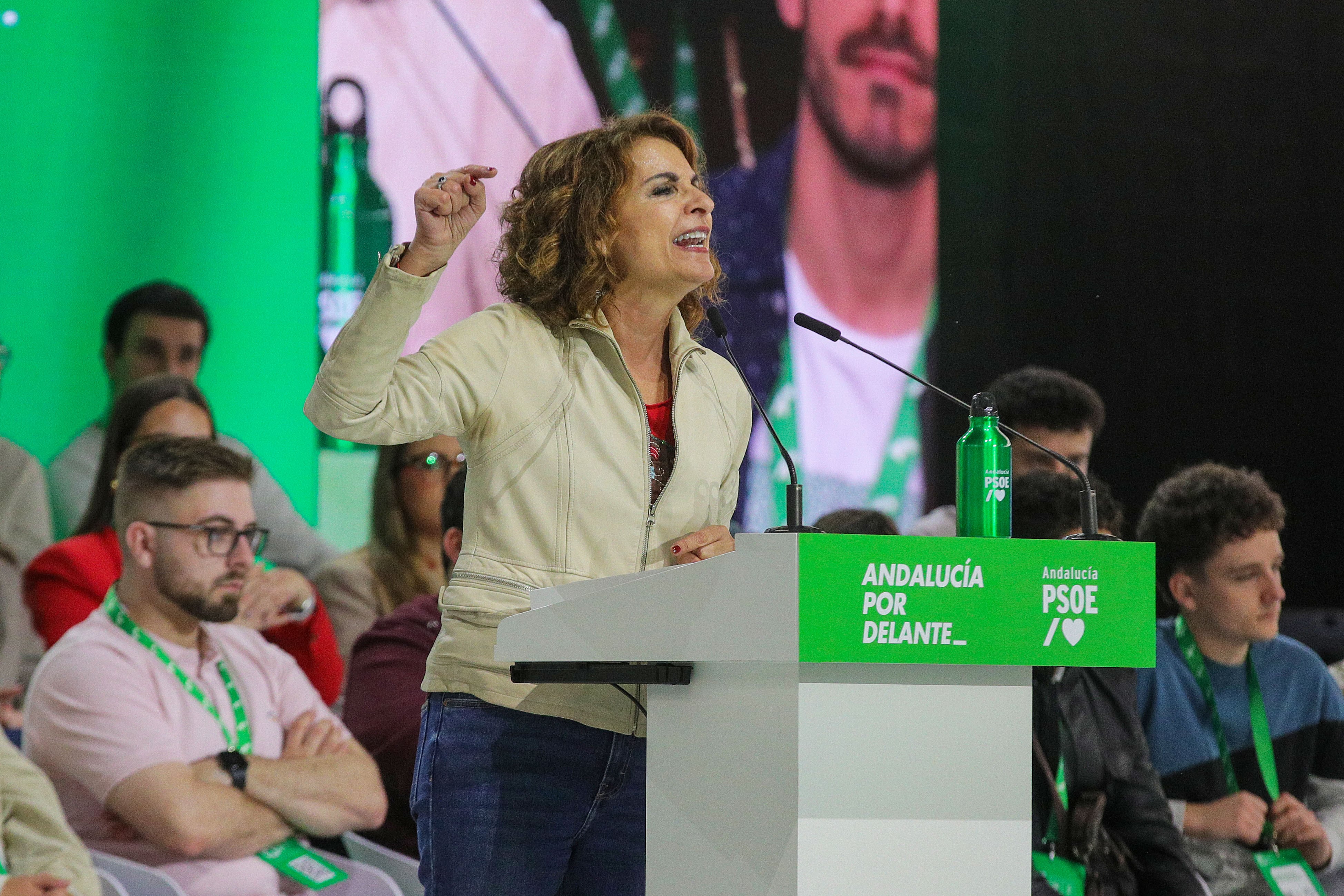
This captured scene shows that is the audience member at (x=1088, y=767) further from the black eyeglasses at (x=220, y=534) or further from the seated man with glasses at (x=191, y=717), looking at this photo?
the black eyeglasses at (x=220, y=534)

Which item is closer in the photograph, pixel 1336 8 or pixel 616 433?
pixel 616 433

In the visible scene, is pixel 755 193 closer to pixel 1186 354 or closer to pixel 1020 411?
pixel 1020 411

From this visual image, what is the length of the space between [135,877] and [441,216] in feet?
7.06

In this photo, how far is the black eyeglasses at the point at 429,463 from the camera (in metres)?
3.72

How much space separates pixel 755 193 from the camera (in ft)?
13.3

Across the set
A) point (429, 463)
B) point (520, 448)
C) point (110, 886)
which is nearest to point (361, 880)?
point (110, 886)

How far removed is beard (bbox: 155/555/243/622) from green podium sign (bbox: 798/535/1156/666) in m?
2.42

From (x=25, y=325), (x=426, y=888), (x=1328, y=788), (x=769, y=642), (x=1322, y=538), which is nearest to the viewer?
(x=769, y=642)

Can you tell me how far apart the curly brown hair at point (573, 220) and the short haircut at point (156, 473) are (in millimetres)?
1570

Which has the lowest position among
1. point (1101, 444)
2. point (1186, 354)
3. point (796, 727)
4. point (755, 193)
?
point (796, 727)

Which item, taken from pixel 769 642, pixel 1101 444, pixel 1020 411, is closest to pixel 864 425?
pixel 1020 411

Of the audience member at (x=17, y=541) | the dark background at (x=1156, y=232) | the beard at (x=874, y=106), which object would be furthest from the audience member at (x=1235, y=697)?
the audience member at (x=17, y=541)

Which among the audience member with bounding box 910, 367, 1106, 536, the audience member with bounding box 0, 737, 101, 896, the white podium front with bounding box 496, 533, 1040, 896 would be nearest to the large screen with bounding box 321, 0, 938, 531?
the audience member with bounding box 910, 367, 1106, 536

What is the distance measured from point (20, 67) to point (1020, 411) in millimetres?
2789
